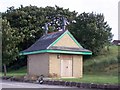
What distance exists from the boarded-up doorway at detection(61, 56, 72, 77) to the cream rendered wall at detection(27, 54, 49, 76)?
1390 mm

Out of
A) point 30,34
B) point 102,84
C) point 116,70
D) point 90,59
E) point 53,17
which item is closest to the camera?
point 102,84

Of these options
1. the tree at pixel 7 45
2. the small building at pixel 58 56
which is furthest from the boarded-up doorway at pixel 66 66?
the tree at pixel 7 45

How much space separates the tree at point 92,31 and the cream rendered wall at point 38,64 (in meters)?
10.4

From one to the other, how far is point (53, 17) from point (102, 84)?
33.5 meters

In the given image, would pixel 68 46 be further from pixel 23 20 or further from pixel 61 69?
pixel 23 20

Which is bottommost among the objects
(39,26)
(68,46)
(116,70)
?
(116,70)

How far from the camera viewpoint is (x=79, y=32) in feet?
129

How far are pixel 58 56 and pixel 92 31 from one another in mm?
11819

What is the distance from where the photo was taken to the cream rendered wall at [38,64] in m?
27.5

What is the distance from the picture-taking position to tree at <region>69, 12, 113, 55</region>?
3834cm

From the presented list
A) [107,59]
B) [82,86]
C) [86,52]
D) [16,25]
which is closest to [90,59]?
[107,59]

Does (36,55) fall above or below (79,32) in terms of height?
below

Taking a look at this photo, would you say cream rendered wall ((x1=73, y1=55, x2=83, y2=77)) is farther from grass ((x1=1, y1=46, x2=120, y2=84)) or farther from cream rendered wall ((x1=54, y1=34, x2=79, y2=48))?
grass ((x1=1, y1=46, x2=120, y2=84))

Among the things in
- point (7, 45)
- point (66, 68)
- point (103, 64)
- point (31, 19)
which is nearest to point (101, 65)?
point (103, 64)
